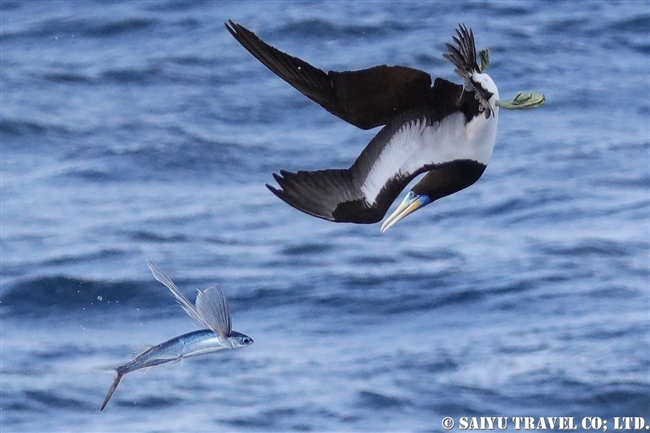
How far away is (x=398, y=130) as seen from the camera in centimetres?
500

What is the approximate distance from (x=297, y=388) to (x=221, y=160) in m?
5.17

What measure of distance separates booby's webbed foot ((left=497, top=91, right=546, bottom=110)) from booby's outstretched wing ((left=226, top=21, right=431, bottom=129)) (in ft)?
1.09

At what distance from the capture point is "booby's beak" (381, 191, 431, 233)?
499 cm

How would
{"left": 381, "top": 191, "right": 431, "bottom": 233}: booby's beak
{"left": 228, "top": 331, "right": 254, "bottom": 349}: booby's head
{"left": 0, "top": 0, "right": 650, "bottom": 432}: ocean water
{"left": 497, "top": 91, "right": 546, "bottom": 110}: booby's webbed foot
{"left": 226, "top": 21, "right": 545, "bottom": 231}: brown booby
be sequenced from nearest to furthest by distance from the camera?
{"left": 497, "top": 91, "right": 546, "bottom": 110}: booby's webbed foot → {"left": 226, "top": 21, "right": 545, "bottom": 231}: brown booby → {"left": 381, "top": 191, "right": 431, "bottom": 233}: booby's beak → {"left": 228, "top": 331, "right": 254, "bottom": 349}: booby's head → {"left": 0, "top": 0, "right": 650, "bottom": 432}: ocean water

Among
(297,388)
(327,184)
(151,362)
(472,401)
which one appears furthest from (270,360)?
(327,184)

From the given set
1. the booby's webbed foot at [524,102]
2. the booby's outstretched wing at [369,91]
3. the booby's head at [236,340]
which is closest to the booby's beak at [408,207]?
the booby's outstretched wing at [369,91]

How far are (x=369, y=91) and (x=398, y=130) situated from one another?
0.18 meters

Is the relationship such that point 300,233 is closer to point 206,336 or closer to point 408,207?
point 206,336

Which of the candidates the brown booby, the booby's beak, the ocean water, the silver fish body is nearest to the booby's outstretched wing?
the brown booby

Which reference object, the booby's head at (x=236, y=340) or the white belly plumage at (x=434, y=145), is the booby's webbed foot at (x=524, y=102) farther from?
the booby's head at (x=236, y=340)

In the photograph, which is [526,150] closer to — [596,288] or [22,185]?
[596,288]

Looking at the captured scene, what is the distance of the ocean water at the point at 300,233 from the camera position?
15492mm

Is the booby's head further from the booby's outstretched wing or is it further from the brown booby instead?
the booby's outstretched wing

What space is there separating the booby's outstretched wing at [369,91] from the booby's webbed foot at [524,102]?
1.09ft
